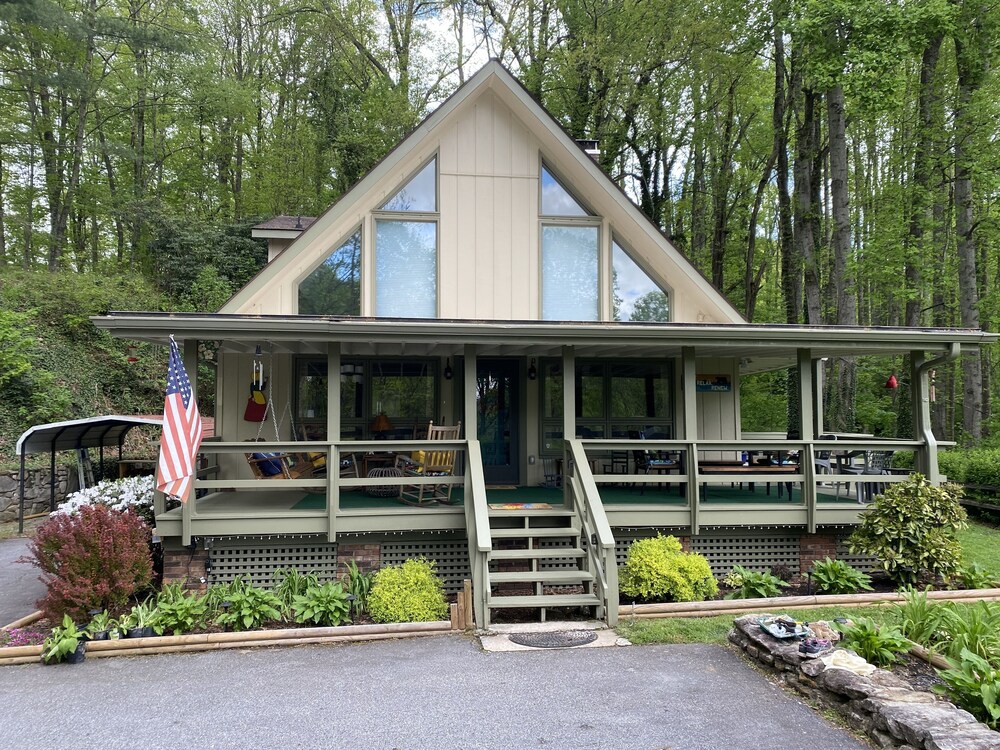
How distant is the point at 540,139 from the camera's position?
10.3 metres

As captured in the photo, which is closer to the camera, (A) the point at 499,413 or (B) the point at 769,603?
(B) the point at 769,603

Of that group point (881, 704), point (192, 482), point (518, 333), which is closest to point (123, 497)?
point (192, 482)

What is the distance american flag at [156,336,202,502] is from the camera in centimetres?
656

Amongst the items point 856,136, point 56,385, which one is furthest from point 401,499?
point 856,136

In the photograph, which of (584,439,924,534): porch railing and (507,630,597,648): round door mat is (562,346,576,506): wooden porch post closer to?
(584,439,924,534): porch railing

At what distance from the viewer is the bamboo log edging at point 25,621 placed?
21.5 feet

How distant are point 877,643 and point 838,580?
2.43m

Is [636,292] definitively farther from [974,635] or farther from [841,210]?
[841,210]

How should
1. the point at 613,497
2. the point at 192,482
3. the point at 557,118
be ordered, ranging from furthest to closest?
the point at 557,118, the point at 613,497, the point at 192,482

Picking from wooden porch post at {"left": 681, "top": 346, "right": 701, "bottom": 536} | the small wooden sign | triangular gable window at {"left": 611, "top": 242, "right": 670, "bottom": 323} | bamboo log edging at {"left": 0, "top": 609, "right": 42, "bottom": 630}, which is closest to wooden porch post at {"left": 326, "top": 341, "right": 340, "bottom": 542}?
bamboo log edging at {"left": 0, "top": 609, "right": 42, "bottom": 630}

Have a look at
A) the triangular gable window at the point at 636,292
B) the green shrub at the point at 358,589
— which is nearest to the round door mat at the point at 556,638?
the green shrub at the point at 358,589

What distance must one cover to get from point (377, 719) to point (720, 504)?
212 inches

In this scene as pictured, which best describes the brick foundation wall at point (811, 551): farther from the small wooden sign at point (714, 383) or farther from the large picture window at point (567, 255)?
the large picture window at point (567, 255)

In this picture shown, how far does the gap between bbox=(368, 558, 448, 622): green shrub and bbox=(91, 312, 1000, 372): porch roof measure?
2657mm
